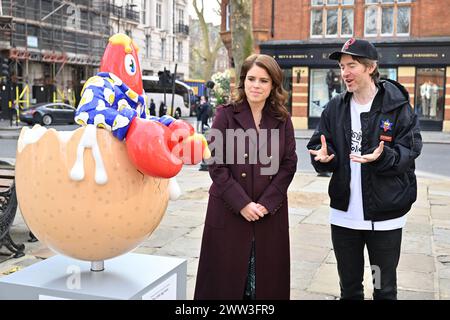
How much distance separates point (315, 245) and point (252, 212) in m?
3.07

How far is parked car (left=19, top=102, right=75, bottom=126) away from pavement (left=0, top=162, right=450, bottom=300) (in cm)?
1706

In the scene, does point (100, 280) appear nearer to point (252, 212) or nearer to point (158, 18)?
point (252, 212)

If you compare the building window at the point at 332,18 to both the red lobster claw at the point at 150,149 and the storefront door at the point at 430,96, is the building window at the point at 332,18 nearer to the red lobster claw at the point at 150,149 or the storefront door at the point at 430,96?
the storefront door at the point at 430,96

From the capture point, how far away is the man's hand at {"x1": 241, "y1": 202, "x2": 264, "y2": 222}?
Answer: 9.23ft

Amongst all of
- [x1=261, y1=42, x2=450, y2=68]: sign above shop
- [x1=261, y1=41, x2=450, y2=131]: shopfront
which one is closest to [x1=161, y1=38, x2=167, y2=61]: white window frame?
[x1=261, y1=41, x2=450, y2=131]: shopfront

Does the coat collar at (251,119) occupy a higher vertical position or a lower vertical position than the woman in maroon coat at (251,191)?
higher

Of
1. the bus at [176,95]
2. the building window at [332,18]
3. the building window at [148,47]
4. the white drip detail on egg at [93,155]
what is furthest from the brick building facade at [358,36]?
the white drip detail on egg at [93,155]

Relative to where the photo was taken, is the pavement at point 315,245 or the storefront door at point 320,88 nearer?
the pavement at point 315,245

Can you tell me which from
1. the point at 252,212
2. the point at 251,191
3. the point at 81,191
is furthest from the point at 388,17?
the point at 81,191

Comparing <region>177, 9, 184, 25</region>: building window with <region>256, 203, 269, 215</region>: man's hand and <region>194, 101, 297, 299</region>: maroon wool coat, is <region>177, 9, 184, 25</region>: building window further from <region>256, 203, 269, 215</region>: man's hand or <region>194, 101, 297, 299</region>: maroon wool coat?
<region>256, 203, 269, 215</region>: man's hand

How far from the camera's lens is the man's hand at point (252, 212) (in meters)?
2.81

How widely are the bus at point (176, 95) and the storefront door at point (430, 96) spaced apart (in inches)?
583

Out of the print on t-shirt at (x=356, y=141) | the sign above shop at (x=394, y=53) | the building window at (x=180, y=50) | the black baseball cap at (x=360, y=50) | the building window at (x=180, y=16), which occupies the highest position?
the building window at (x=180, y=16)

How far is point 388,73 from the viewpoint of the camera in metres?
21.7
